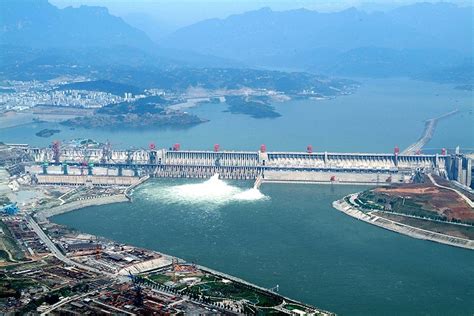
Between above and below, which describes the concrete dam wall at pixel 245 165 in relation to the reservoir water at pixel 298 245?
above

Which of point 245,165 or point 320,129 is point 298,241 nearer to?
point 245,165

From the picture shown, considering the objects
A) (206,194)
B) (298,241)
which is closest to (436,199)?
(298,241)

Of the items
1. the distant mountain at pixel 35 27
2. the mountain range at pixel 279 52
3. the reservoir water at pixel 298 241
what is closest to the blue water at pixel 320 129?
the reservoir water at pixel 298 241

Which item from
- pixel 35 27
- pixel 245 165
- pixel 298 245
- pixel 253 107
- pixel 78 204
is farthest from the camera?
pixel 35 27

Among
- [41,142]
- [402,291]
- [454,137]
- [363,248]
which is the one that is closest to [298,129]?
[454,137]

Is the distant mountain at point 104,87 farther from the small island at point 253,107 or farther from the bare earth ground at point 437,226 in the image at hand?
the bare earth ground at point 437,226

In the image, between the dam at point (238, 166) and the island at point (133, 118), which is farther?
the island at point (133, 118)
